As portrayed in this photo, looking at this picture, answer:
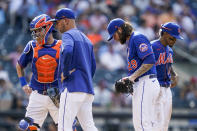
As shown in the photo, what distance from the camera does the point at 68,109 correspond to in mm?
7102

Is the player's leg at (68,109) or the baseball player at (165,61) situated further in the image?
the baseball player at (165,61)

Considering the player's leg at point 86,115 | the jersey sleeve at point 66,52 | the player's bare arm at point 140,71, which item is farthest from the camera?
the player's bare arm at point 140,71

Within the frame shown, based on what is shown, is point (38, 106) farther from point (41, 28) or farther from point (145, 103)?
point (145, 103)

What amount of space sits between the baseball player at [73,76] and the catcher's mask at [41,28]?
94 cm

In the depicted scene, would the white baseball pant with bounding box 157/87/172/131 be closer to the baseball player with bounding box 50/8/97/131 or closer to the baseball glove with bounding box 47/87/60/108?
the baseball player with bounding box 50/8/97/131

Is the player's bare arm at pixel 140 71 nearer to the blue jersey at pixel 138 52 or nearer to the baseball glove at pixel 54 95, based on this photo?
the blue jersey at pixel 138 52

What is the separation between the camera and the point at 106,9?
17281 mm

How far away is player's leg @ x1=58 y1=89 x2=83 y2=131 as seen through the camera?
280 inches

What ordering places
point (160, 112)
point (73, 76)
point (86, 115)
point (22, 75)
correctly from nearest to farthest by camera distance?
point (73, 76) < point (86, 115) < point (160, 112) < point (22, 75)

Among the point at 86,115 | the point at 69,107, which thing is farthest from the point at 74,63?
the point at 86,115

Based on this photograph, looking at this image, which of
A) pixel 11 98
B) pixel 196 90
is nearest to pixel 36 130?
pixel 11 98

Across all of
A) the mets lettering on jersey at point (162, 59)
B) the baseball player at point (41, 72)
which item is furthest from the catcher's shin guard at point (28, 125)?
the mets lettering on jersey at point (162, 59)

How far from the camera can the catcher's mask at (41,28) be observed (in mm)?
8305

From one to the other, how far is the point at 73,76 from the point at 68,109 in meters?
0.46
